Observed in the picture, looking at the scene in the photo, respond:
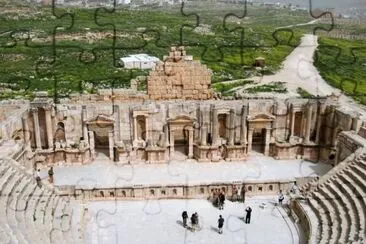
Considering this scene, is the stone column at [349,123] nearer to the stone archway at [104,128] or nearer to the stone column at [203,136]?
the stone column at [203,136]

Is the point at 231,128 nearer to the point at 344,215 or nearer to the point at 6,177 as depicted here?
the point at 344,215

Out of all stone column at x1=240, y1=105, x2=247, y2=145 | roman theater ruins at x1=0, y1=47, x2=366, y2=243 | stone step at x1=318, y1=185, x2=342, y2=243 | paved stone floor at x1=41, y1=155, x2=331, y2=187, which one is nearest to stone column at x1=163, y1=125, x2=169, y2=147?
roman theater ruins at x1=0, y1=47, x2=366, y2=243

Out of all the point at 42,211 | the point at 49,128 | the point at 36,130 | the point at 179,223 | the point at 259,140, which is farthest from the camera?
the point at 259,140

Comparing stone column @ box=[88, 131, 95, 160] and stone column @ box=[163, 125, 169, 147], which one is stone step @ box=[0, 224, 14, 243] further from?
stone column @ box=[163, 125, 169, 147]

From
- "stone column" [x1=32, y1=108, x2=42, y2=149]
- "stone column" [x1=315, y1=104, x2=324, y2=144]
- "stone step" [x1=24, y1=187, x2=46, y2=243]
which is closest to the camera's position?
"stone step" [x1=24, y1=187, x2=46, y2=243]

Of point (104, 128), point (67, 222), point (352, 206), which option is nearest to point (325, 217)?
point (352, 206)

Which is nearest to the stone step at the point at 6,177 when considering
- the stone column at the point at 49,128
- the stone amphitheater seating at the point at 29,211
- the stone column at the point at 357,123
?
the stone amphitheater seating at the point at 29,211
